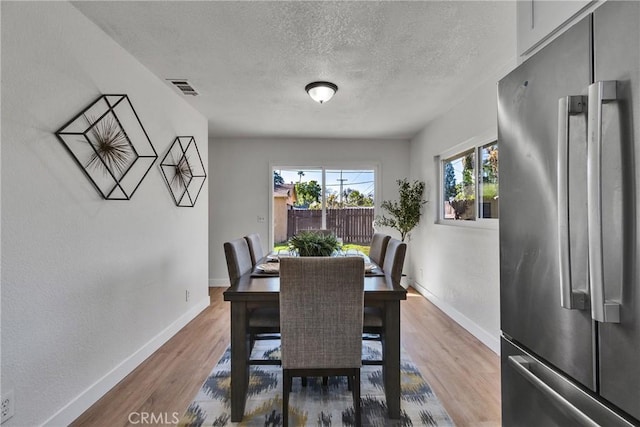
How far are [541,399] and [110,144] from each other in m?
2.56

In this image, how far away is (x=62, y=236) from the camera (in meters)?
1.71

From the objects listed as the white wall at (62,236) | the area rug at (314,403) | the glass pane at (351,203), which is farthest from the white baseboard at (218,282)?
the area rug at (314,403)

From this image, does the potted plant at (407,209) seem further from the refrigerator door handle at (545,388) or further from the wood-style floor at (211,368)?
the refrigerator door handle at (545,388)

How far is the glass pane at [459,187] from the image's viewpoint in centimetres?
330

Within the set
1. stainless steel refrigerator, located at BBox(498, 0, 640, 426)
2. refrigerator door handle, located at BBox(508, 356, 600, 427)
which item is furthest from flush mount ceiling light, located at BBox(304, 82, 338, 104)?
refrigerator door handle, located at BBox(508, 356, 600, 427)

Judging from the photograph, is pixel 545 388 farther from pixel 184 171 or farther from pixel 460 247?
pixel 184 171

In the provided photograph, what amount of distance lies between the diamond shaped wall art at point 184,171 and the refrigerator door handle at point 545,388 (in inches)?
114

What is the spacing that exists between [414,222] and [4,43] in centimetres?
430

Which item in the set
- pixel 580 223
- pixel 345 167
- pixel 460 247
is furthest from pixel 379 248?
pixel 345 167

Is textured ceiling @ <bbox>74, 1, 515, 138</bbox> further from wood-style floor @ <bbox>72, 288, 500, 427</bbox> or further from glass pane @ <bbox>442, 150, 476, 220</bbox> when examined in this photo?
wood-style floor @ <bbox>72, 288, 500, 427</bbox>

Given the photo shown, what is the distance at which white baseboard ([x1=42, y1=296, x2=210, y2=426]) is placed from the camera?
1701 millimetres

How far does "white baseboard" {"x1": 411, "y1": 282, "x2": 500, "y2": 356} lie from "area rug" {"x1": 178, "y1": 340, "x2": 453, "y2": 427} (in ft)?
2.74

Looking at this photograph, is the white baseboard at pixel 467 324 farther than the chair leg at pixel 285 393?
Yes

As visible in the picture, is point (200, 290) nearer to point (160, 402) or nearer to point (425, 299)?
point (160, 402)
